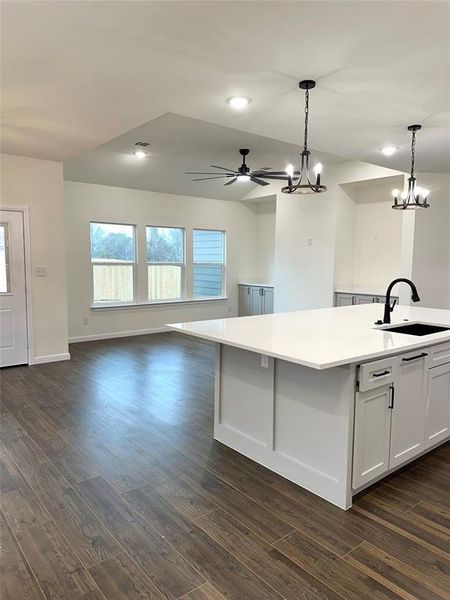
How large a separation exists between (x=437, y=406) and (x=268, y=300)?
5.40 meters

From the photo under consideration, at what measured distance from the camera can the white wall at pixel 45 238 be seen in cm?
482

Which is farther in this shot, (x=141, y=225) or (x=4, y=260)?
(x=141, y=225)

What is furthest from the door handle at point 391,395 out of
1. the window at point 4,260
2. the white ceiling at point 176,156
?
the window at point 4,260

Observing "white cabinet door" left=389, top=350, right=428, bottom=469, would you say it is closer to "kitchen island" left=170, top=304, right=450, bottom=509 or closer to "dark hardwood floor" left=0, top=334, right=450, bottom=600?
"kitchen island" left=170, top=304, right=450, bottom=509

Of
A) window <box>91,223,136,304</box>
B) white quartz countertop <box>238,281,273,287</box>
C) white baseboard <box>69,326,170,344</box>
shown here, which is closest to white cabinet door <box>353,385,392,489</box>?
white baseboard <box>69,326,170,344</box>

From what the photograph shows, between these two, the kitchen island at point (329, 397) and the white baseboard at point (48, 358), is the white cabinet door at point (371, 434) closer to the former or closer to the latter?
the kitchen island at point (329, 397)

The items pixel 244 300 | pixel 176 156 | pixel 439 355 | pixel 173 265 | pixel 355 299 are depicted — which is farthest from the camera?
pixel 244 300

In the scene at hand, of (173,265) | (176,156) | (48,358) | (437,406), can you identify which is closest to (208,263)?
(173,265)

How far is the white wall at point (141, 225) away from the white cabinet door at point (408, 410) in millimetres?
5335

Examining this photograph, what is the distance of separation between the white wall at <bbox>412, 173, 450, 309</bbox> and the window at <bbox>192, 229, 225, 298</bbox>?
3998 millimetres

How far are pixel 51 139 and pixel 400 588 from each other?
437 cm

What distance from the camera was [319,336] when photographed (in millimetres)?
2611

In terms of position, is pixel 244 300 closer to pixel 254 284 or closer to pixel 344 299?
pixel 254 284

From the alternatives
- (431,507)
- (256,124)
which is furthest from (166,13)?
(431,507)
